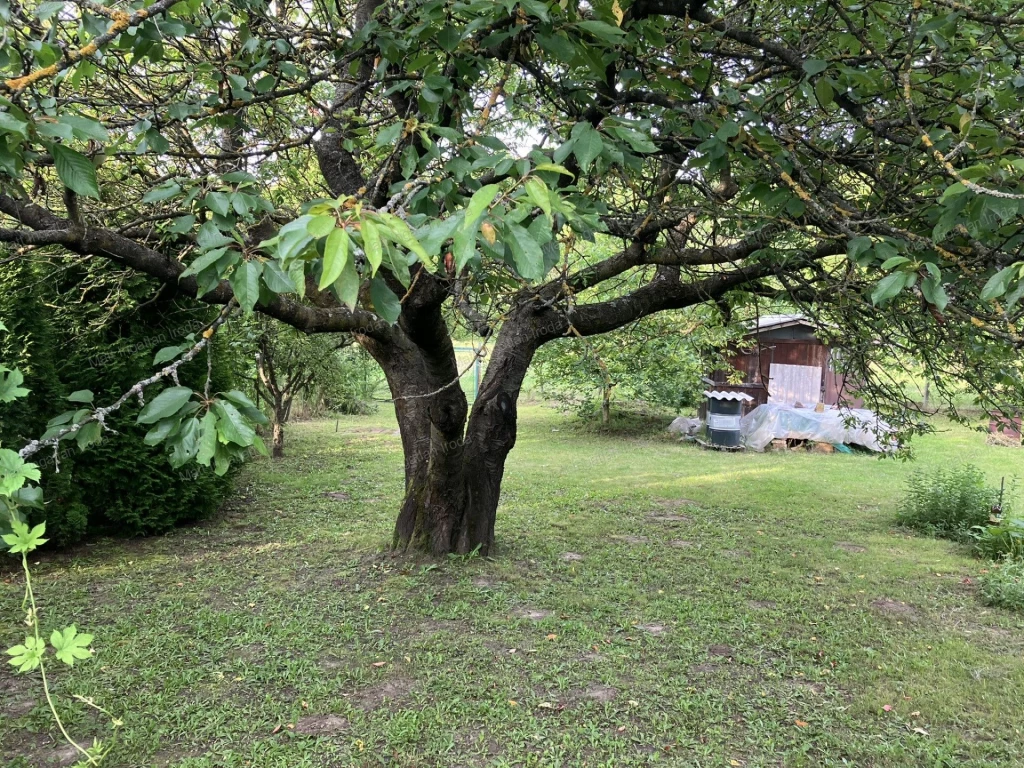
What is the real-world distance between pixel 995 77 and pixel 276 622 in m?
4.90

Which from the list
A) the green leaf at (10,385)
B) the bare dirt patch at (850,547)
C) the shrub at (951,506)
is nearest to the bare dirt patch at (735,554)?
the bare dirt patch at (850,547)

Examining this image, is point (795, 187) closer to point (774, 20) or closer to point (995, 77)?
point (995, 77)

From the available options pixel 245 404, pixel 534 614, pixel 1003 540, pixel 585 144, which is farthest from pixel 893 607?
pixel 245 404

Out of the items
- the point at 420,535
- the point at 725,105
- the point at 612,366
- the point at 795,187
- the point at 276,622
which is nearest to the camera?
the point at 795,187

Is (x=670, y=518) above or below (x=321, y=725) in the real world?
above

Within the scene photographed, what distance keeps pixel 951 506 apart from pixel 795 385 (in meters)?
9.09

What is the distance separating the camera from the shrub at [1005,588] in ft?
15.6

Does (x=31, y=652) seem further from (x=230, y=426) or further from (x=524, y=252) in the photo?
(x=524, y=252)

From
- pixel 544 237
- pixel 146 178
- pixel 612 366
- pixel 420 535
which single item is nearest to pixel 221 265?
pixel 544 237

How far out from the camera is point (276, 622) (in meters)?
4.11

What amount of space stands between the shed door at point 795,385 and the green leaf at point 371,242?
52.4ft

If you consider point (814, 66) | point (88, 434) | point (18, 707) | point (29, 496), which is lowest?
point (18, 707)

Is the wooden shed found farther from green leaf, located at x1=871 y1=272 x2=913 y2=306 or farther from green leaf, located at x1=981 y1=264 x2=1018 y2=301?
green leaf, located at x1=981 y1=264 x2=1018 y2=301

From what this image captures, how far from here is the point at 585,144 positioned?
1.75 meters
